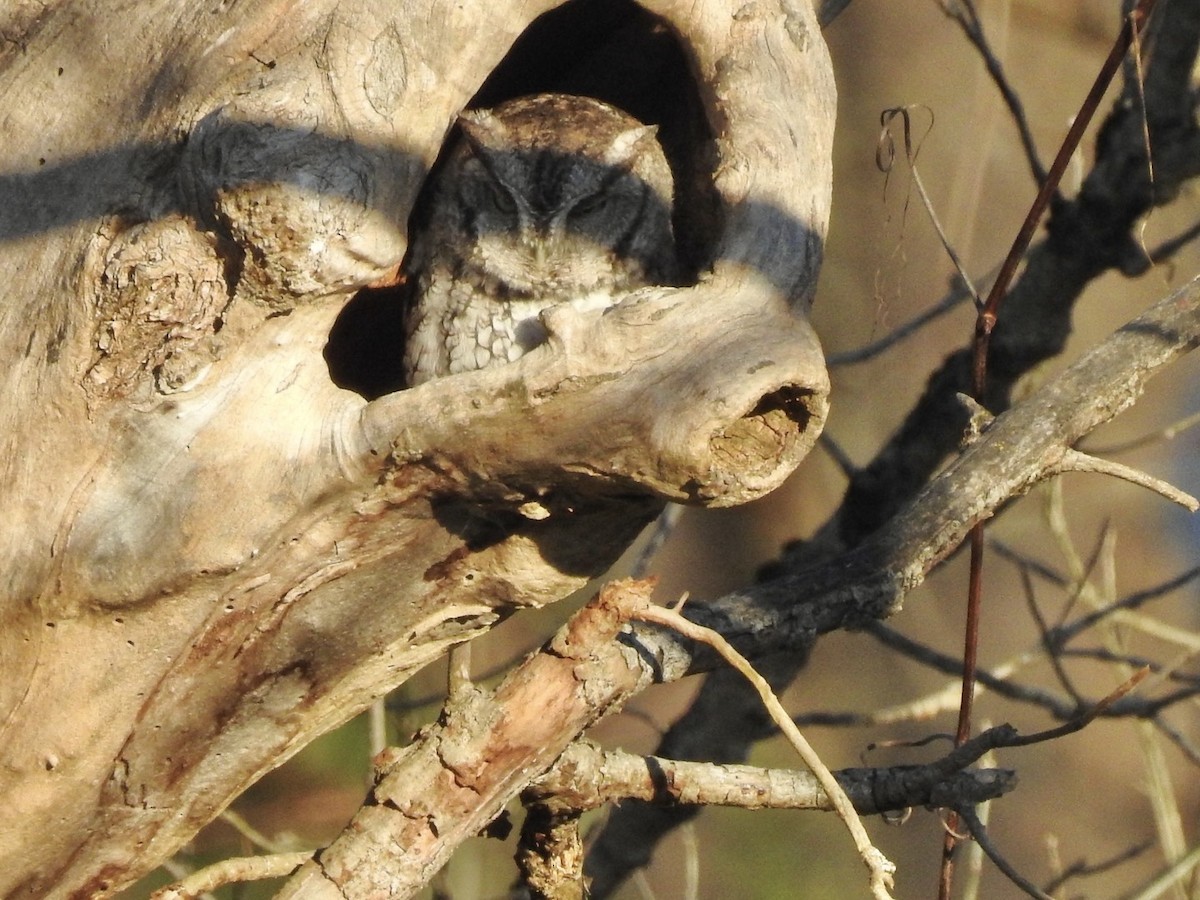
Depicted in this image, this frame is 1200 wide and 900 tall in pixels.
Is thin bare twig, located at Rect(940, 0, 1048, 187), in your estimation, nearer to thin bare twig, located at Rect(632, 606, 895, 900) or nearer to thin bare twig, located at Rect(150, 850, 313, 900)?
thin bare twig, located at Rect(632, 606, 895, 900)

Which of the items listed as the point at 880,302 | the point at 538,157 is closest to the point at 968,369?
the point at 880,302

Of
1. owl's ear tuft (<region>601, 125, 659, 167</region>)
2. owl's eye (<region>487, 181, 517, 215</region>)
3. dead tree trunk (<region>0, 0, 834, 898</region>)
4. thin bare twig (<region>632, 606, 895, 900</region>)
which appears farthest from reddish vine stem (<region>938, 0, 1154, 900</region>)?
owl's eye (<region>487, 181, 517, 215</region>)

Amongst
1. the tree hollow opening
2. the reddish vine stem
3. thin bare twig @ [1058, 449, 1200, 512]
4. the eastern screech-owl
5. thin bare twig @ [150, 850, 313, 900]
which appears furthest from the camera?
the tree hollow opening

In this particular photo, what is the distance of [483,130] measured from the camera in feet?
8.65

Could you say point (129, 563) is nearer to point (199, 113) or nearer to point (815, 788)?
point (199, 113)

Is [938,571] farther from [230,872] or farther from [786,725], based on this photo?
[230,872]

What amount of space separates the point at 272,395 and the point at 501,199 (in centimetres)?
87

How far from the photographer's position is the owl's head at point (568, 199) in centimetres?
262

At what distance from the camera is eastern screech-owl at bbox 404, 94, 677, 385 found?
258cm

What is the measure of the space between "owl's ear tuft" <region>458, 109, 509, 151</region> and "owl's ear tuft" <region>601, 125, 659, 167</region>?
0.72 ft

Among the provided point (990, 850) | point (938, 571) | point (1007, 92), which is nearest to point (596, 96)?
point (1007, 92)

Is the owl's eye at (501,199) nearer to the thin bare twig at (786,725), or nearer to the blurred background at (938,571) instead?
the thin bare twig at (786,725)

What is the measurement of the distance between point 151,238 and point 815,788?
138cm

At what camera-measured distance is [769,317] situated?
1885 millimetres
